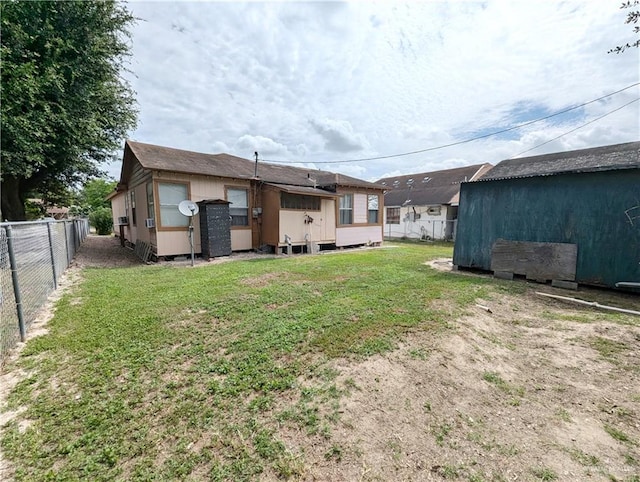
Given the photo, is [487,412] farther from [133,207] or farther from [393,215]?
[393,215]

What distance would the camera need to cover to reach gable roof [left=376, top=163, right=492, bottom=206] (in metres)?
19.5

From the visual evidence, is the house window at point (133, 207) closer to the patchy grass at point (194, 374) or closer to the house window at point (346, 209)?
the patchy grass at point (194, 374)

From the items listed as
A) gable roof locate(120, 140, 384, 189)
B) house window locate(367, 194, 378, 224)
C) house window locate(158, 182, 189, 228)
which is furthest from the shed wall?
house window locate(158, 182, 189, 228)

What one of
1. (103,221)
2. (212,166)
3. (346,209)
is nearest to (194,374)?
(212,166)

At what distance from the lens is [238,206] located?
10602 mm

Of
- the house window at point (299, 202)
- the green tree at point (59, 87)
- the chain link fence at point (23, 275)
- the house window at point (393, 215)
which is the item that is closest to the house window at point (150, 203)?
the green tree at point (59, 87)

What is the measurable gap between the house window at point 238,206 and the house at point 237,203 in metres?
0.04

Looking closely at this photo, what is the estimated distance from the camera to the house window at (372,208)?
14147 millimetres

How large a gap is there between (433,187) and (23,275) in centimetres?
2291

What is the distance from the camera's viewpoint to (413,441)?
6.41ft

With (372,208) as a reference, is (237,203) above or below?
above

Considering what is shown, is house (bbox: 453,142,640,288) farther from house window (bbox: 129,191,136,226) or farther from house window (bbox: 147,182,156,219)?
house window (bbox: 129,191,136,226)

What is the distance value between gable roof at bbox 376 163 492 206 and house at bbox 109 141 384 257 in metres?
7.29

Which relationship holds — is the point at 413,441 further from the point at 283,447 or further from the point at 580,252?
the point at 580,252
